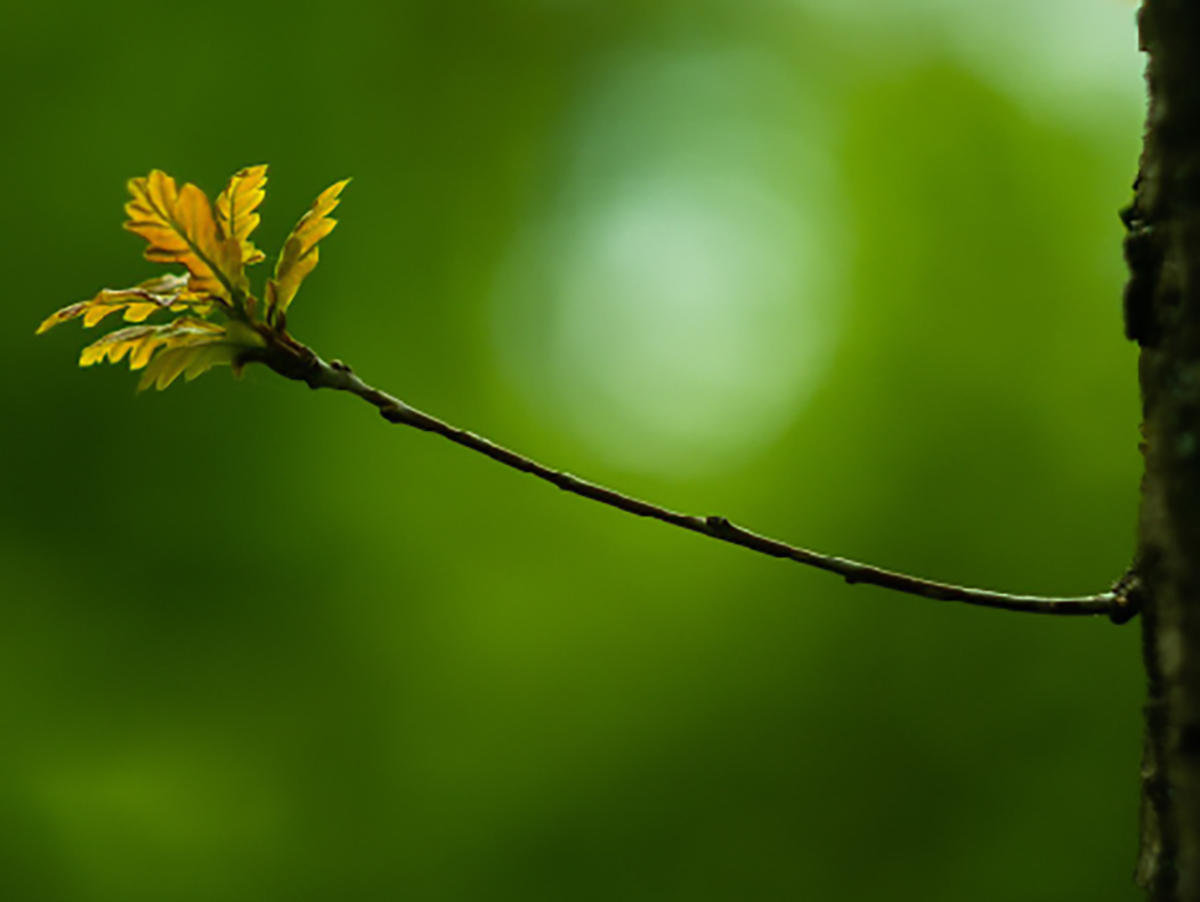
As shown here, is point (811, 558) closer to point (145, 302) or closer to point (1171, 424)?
point (1171, 424)

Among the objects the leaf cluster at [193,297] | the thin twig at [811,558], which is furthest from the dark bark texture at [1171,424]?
the leaf cluster at [193,297]

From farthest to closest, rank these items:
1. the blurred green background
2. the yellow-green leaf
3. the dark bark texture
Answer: the blurred green background → the yellow-green leaf → the dark bark texture

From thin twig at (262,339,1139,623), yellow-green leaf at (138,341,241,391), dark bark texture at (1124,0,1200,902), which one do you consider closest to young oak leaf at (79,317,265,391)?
yellow-green leaf at (138,341,241,391)

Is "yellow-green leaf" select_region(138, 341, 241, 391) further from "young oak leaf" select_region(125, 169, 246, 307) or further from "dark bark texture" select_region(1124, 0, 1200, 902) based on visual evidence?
"dark bark texture" select_region(1124, 0, 1200, 902)

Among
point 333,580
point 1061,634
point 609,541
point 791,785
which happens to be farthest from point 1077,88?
point 333,580

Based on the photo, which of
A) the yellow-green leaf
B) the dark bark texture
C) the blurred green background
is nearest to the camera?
the dark bark texture

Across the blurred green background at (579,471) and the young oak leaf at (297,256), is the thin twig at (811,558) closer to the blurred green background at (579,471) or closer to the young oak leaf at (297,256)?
the young oak leaf at (297,256)

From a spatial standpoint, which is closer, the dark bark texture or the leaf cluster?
the dark bark texture
